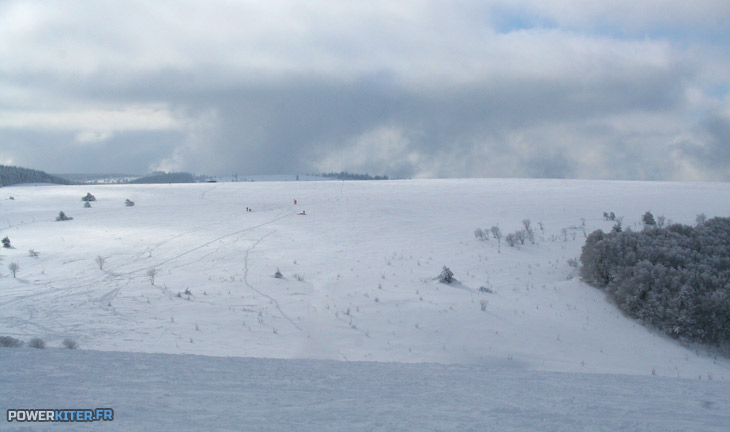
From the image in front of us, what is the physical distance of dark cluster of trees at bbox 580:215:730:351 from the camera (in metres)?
9.55

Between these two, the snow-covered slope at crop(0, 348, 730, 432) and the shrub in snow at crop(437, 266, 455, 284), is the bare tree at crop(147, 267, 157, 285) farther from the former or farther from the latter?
the shrub in snow at crop(437, 266, 455, 284)

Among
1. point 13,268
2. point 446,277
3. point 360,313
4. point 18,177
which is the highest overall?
point 18,177

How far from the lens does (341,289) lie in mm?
12562

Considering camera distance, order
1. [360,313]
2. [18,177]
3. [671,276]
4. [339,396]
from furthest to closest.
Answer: [18,177], [360,313], [671,276], [339,396]

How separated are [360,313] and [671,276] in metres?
6.94

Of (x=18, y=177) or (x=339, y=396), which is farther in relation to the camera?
(x=18, y=177)

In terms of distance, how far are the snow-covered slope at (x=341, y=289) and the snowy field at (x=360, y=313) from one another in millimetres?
65

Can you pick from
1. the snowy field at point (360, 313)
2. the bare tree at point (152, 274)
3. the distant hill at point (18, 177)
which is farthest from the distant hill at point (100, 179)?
the bare tree at point (152, 274)

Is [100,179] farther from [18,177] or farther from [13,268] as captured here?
[13,268]

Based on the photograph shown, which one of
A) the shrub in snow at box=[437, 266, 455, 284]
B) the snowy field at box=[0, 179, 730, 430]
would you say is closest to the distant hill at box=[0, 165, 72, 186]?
the snowy field at box=[0, 179, 730, 430]

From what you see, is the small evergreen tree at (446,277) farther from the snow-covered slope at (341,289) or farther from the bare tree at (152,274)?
the bare tree at (152,274)

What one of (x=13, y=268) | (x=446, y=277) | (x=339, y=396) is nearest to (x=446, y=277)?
(x=446, y=277)

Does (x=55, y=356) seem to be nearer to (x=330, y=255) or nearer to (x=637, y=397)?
Result: (x=637, y=397)

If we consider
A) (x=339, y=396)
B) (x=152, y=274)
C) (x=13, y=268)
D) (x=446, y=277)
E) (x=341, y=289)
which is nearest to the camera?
(x=339, y=396)
